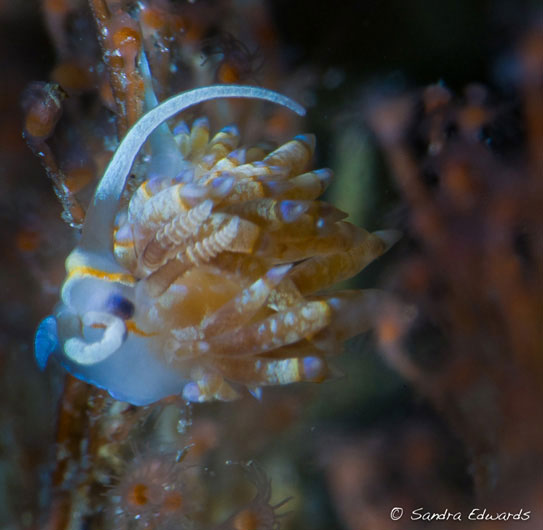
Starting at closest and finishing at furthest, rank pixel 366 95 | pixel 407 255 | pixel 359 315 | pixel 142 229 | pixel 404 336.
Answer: pixel 142 229
pixel 359 315
pixel 404 336
pixel 407 255
pixel 366 95

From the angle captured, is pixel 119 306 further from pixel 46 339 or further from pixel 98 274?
pixel 46 339

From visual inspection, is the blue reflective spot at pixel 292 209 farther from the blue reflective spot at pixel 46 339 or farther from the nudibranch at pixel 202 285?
the blue reflective spot at pixel 46 339

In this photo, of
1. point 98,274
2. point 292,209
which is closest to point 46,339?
point 98,274

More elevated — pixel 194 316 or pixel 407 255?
Result: pixel 407 255

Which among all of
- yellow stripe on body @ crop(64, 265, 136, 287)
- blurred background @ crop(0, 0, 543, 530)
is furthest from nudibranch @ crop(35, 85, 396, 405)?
blurred background @ crop(0, 0, 543, 530)

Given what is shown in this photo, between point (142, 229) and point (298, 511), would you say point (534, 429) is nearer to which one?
point (298, 511)

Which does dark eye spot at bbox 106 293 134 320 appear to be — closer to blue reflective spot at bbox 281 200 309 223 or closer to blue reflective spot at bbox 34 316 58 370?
blue reflective spot at bbox 34 316 58 370

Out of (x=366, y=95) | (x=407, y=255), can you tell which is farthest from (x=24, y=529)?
(x=366, y=95)
